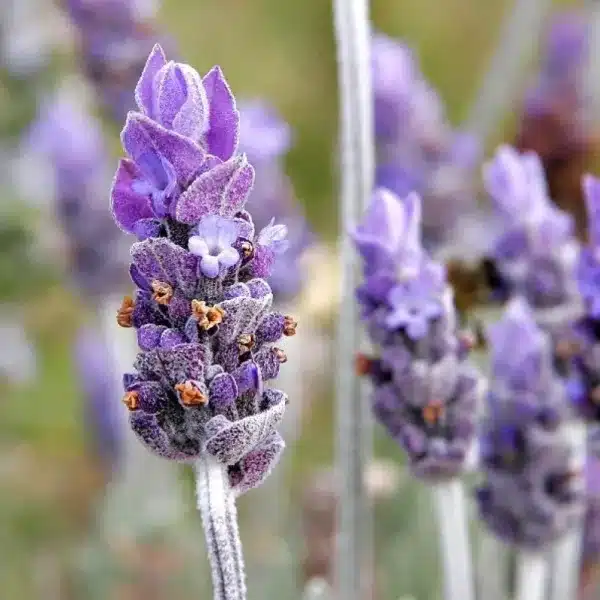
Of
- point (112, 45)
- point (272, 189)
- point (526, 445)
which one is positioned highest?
point (112, 45)

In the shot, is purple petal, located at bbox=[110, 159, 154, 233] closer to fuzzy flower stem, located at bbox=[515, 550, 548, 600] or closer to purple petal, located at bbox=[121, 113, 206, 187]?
purple petal, located at bbox=[121, 113, 206, 187]

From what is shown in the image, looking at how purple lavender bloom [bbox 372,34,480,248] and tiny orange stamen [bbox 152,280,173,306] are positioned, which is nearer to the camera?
tiny orange stamen [bbox 152,280,173,306]

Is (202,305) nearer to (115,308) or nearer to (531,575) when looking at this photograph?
(531,575)

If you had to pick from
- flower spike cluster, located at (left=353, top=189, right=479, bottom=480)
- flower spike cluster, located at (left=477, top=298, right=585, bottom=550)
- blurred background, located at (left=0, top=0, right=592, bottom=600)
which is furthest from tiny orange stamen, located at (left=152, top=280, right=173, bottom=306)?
blurred background, located at (left=0, top=0, right=592, bottom=600)

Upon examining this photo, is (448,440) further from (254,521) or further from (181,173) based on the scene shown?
(254,521)

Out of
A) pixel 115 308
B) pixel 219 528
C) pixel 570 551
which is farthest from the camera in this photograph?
pixel 115 308

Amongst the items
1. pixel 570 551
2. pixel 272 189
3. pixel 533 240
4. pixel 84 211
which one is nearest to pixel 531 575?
pixel 570 551
